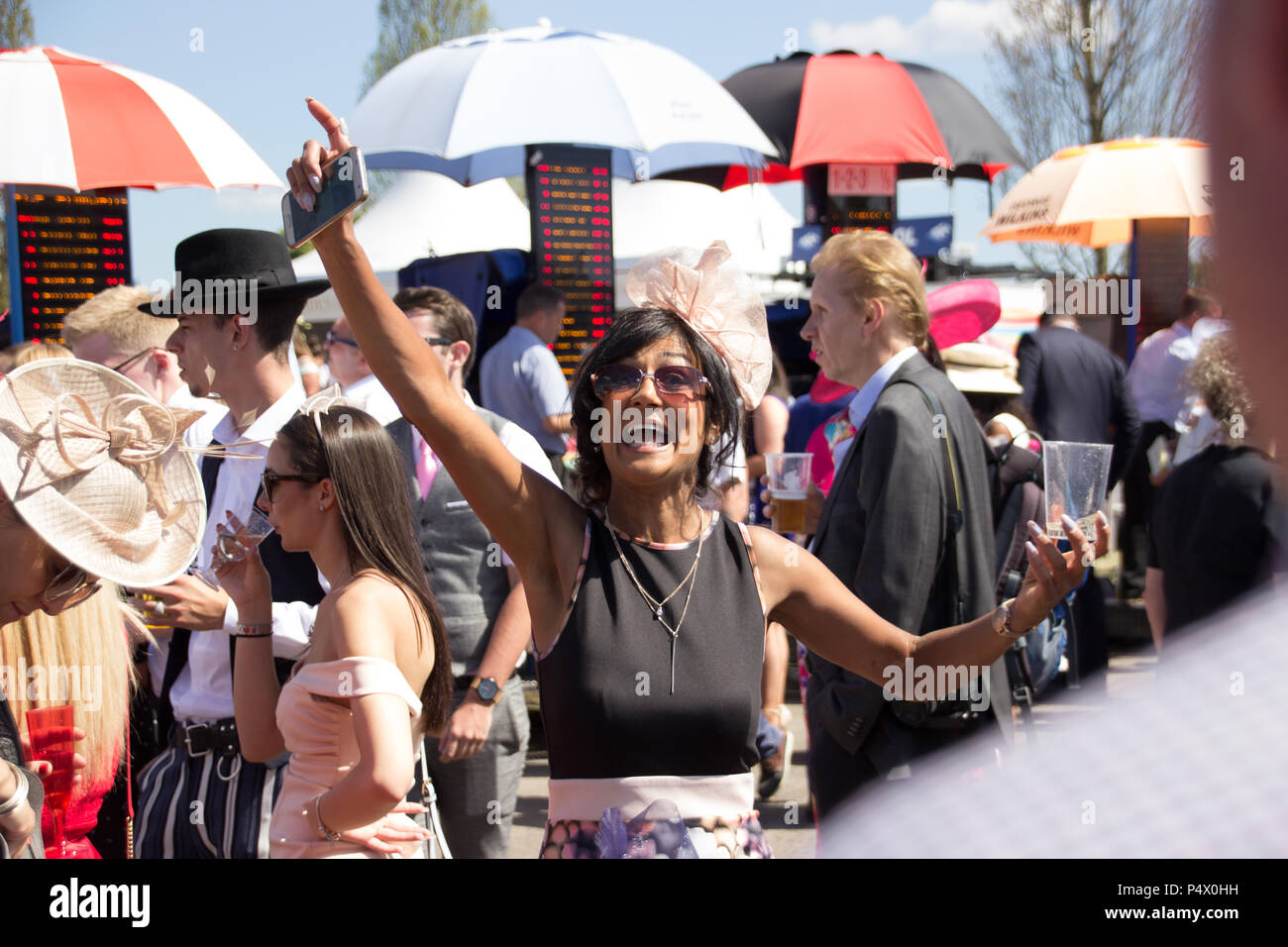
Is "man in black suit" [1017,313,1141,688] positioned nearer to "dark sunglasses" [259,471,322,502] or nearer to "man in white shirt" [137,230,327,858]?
"man in white shirt" [137,230,327,858]

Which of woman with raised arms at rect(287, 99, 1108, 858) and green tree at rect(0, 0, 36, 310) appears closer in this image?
woman with raised arms at rect(287, 99, 1108, 858)

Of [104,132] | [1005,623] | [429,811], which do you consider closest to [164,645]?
[429,811]

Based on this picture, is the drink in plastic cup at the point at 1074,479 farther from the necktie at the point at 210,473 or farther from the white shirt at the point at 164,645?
the white shirt at the point at 164,645

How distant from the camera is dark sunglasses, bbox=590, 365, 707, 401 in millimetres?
2297

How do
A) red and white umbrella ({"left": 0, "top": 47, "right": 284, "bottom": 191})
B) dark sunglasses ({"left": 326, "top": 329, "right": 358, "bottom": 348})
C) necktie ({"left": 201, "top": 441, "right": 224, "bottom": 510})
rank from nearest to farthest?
necktie ({"left": 201, "top": 441, "right": 224, "bottom": 510})
red and white umbrella ({"left": 0, "top": 47, "right": 284, "bottom": 191})
dark sunglasses ({"left": 326, "top": 329, "right": 358, "bottom": 348})

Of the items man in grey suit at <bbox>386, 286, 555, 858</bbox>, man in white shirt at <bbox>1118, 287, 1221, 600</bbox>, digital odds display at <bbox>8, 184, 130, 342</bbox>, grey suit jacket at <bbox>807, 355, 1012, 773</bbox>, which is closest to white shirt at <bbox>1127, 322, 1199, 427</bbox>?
man in white shirt at <bbox>1118, 287, 1221, 600</bbox>

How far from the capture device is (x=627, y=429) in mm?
2287

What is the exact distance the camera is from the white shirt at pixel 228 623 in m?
2.95

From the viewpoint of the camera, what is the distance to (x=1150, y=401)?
9008 millimetres

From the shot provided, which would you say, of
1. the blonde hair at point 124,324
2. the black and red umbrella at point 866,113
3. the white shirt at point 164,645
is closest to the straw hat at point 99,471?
the white shirt at point 164,645

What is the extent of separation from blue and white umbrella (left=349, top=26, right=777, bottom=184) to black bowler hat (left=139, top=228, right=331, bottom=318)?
2.92 metres
